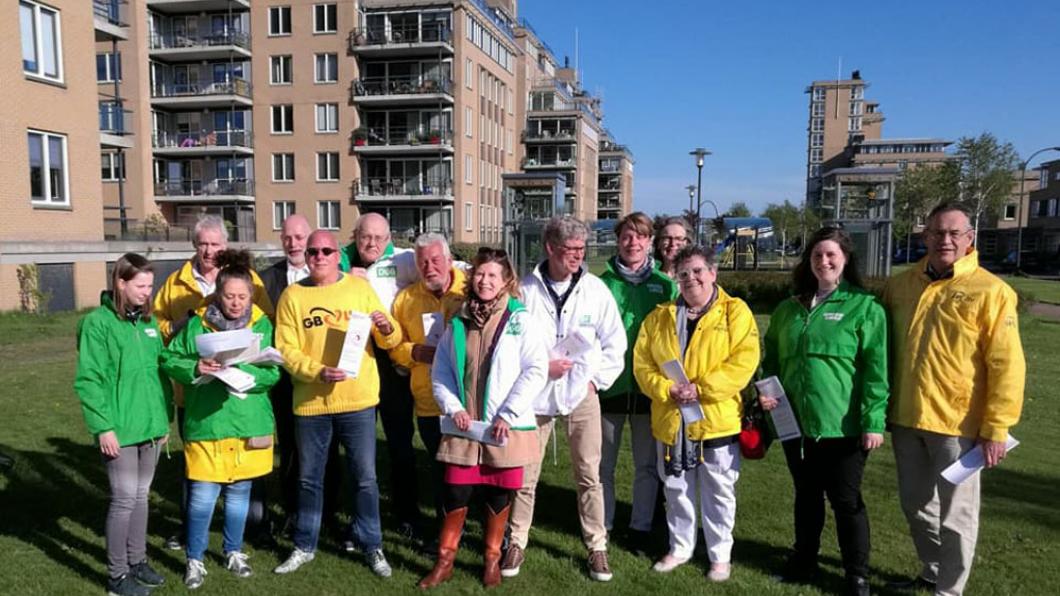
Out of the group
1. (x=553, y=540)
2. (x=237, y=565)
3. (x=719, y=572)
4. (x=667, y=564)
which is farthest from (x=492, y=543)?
(x=237, y=565)

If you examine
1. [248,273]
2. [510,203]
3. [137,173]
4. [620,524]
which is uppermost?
[137,173]

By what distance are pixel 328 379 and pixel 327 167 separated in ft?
144

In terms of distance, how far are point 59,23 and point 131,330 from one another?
21.1 meters

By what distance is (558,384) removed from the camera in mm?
4359

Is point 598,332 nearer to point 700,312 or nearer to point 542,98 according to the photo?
point 700,312

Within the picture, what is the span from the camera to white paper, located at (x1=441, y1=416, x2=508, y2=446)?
4.07 meters

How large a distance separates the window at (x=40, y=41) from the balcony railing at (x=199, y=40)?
25.7 metres

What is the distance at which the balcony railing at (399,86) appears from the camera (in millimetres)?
43531

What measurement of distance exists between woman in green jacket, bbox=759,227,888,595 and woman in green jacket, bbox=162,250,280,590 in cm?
307

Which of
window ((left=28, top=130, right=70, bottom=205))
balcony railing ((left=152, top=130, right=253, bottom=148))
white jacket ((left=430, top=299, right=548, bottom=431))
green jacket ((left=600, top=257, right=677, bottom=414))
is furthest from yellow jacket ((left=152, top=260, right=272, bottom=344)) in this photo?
balcony railing ((left=152, top=130, right=253, bottom=148))

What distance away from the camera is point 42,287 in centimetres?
1891

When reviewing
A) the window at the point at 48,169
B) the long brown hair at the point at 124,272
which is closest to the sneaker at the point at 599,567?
the long brown hair at the point at 124,272

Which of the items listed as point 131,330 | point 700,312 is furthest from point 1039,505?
point 131,330

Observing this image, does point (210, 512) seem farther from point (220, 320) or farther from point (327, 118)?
point (327, 118)
